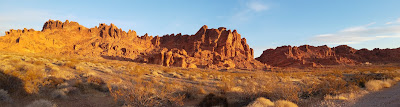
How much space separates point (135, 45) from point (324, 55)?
79618 mm

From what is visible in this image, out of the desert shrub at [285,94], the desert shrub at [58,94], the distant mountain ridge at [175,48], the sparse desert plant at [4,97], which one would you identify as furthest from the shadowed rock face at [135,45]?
the sparse desert plant at [4,97]

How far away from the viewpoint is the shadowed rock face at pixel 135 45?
176ft

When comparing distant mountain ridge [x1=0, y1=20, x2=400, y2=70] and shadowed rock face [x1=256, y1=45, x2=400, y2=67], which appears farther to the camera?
shadowed rock face [x1=256, y1=45, x2=400, y2=67]

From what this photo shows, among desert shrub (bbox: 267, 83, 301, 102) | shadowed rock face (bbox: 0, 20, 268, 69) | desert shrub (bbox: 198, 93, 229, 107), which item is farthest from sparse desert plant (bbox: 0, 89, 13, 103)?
shadowed rock face (bbox: 0, 20, 268, 69)

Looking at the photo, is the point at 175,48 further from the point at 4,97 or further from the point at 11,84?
the point at 4,97

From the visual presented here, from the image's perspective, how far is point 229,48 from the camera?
233ft

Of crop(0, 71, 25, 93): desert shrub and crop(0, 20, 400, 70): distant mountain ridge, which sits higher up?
crop(0, 20, 400, 70): distant mountain ridge

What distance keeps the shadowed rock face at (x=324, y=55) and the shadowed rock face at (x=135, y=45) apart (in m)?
12.1

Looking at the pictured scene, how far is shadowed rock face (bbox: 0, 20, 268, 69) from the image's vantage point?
2117 inches

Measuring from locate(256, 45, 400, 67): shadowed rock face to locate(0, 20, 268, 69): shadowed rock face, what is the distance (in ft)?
39.6

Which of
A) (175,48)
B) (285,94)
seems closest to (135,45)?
(175,48)

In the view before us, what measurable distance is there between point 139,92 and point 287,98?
5.70 metres

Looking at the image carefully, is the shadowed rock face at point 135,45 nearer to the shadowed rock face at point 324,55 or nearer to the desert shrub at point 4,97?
the shadowed rock face at point 324,55

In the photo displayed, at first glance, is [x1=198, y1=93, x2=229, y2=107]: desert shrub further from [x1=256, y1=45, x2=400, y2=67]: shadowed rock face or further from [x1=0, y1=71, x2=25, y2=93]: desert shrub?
[x1=256, y1=45, x2=400, y2=67]: shadowed rock face
